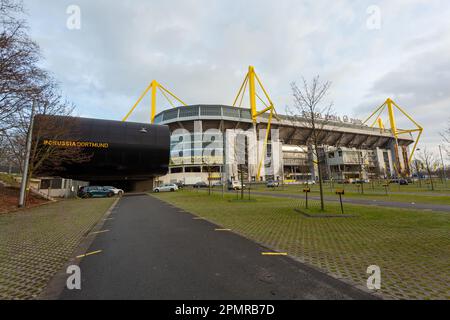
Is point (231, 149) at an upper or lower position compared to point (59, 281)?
upper

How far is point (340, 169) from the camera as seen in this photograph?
90.1m

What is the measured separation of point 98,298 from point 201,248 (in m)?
2.57

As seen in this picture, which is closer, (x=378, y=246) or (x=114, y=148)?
(x=378, y=246)

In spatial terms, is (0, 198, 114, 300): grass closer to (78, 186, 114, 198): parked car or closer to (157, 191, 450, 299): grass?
(157, 191, 450, 299): grass

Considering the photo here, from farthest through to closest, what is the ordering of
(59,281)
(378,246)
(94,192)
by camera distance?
(94,192) < (378,246) < (59,281)

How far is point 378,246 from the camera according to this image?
17.0ft

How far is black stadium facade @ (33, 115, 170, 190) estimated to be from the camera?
84.0 feet

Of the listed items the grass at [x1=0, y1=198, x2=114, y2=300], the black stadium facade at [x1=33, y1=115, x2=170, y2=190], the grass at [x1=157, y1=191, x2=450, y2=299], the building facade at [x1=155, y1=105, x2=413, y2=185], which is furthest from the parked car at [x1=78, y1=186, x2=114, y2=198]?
the building facade at [x1=155, y1=105, x2=413, y2=185]

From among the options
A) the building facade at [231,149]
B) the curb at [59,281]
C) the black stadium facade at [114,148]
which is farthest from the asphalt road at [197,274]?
the building facade at [231,149]

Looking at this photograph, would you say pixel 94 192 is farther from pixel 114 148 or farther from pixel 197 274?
pixel 197 274

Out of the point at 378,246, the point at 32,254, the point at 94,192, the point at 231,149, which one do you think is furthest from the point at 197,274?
the point at 231,149

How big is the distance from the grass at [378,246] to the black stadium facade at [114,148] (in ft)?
81.6

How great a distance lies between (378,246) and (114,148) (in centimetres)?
2984

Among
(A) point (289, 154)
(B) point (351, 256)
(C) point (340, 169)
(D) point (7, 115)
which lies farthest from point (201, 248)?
(C) point (340, 169)
